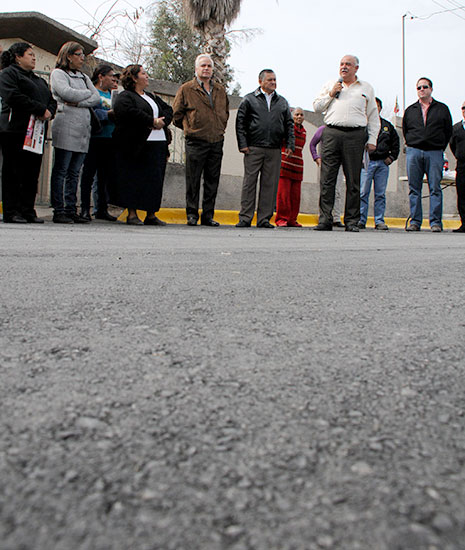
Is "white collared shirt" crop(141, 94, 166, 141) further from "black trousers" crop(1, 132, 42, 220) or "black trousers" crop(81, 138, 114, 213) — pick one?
"black trousers" crop(1, 132, 42, 220)

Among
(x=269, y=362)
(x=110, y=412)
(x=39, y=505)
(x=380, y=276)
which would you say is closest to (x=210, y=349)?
(x=269, y=362)

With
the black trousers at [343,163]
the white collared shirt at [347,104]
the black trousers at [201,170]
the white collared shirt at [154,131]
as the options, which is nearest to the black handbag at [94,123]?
the white collared shirt at [154,131]

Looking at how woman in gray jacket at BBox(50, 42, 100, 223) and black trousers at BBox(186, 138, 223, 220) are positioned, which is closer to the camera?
woman in gray jacket at BBox(50, 42, 100, 223)

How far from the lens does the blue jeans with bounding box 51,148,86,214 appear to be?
639 cm

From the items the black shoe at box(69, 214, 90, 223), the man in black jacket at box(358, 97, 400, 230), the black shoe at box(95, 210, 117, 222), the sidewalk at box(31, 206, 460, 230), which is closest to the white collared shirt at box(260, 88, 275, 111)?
the man in black jacket at box(358, 97, 400, 230)

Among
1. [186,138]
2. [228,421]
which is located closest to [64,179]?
[186,138]

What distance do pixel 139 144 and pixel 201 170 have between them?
0.96 meters

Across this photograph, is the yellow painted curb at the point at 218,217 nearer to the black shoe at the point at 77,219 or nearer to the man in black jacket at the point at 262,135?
the black shoe at the point at 77,219

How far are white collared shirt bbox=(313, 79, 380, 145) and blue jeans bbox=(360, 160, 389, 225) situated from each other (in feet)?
5.98

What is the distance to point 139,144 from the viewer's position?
22.1 ft

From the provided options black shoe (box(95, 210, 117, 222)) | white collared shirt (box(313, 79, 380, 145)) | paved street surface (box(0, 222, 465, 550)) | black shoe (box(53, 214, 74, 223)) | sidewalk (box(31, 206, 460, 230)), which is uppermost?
white collared shirt (box(313, 79, 380, 145))

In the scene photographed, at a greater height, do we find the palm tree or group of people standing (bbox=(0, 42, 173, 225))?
the palm tree

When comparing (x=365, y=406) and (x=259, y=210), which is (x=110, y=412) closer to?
(x=365, y=406)

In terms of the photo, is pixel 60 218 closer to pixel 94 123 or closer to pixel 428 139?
pixel 94 123
